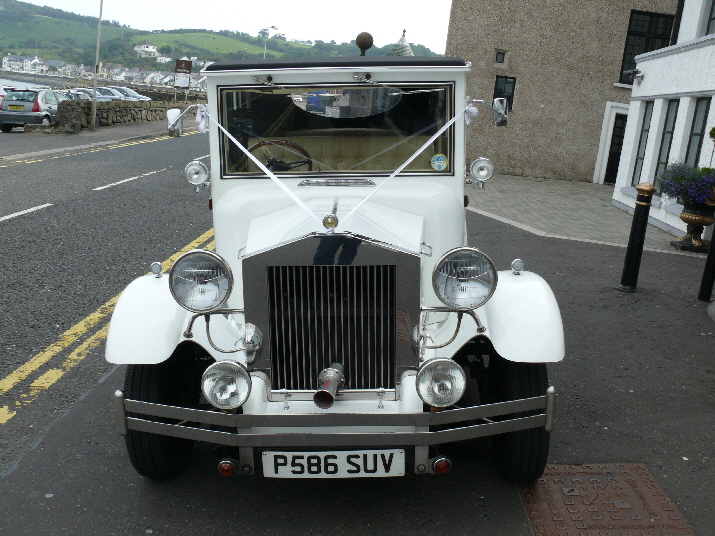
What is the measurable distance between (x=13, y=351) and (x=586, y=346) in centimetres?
471

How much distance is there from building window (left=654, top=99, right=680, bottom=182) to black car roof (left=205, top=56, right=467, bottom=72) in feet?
33.8

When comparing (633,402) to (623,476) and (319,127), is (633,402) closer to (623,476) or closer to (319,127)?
(623,476)

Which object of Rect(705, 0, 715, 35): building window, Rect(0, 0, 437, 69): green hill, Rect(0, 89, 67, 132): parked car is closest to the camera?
Rect(705, 0, 715, 35): building window

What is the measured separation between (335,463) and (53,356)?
309 cm

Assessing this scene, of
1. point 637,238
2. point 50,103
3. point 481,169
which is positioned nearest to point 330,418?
point 481,169

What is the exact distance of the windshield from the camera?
401 cm

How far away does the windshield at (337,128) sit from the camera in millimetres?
4008

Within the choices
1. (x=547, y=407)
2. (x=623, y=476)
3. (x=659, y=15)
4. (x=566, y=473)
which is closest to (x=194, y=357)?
(x=547, y=407)

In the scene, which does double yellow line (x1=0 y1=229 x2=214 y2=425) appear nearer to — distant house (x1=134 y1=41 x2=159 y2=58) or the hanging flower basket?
the hanging flower basket

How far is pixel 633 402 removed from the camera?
15.3 ft

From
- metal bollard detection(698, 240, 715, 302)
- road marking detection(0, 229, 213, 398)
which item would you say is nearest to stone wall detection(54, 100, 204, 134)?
road marking detection(0, 229, 213, 398)

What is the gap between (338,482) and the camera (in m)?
3.64

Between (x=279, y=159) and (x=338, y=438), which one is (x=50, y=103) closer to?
(x=279, y=159)

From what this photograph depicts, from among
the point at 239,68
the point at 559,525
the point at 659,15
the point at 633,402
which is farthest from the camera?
the point at 659,15
